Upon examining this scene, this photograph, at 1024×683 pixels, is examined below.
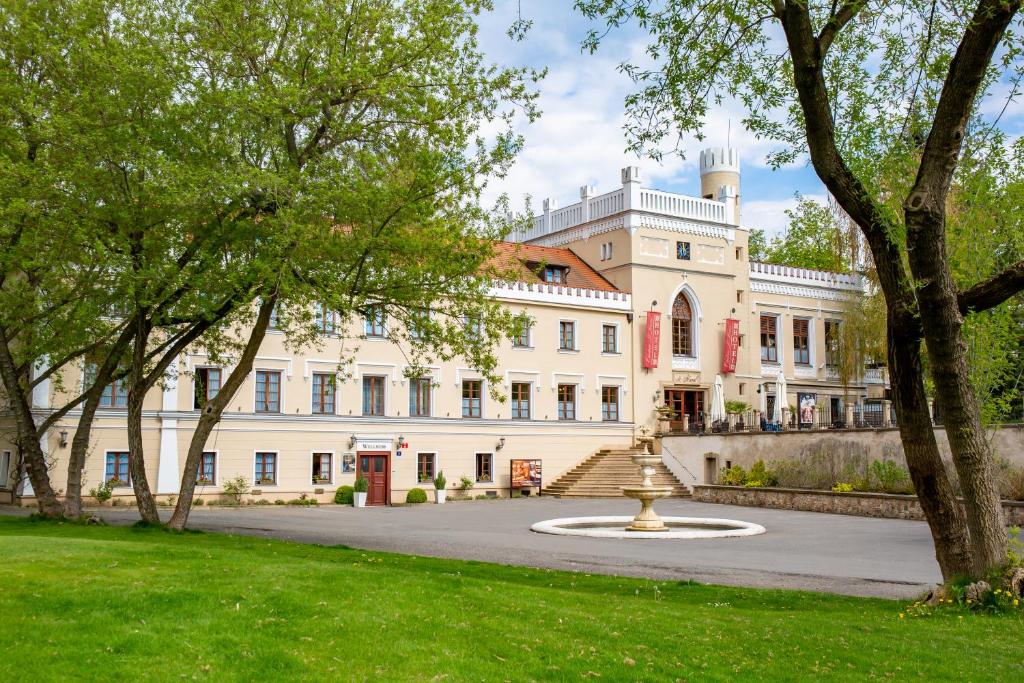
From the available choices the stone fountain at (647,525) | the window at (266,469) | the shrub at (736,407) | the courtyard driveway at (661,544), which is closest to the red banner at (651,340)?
the shrub at (736,407)

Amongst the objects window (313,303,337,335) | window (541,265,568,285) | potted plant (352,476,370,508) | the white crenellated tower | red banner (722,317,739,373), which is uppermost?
the white crenellated tower

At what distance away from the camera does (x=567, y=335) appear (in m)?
40.2

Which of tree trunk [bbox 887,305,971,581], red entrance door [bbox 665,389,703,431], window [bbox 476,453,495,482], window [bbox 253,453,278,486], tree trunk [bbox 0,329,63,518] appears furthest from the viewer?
red entrance door [bbox 665,389,703,431]

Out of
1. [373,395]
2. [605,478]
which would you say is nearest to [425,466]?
[373,395]

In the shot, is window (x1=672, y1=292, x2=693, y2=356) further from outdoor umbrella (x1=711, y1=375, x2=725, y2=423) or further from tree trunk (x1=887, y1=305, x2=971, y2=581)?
tree trunk (x1=887, y1=305, x2=971, y2=581)

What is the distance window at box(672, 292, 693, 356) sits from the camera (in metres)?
42.8

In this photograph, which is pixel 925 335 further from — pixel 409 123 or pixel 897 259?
pixel 409 123

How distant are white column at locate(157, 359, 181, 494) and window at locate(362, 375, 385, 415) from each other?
22.3 ft

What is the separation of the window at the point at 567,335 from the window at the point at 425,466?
762 centimetres

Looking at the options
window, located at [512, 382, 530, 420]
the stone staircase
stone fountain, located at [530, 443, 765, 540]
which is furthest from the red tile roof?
stone fountain, located at [530, 443, 765, 540]

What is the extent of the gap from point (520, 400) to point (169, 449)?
545 inches

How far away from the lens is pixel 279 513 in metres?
28.3

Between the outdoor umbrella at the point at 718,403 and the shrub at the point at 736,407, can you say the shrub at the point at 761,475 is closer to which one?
the outdoor umbrella at the point at 718,403

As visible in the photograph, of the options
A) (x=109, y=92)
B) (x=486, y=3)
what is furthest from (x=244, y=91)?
(x=486, y=3)
